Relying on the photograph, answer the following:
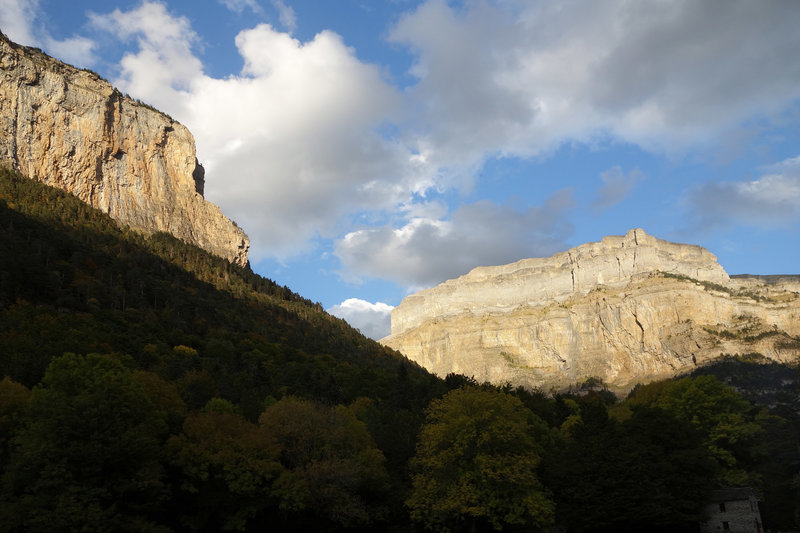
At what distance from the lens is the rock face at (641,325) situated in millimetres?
152000

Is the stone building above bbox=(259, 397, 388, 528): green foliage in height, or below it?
below

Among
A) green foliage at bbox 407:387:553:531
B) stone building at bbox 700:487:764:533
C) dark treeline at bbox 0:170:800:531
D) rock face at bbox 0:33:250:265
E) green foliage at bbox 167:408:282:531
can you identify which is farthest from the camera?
rock face at bbox 0:33:250:265

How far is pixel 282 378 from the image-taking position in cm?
7350

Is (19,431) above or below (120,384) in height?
below

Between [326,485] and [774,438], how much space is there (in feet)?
139

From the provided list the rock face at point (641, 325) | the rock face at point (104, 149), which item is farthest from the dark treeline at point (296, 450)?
the rock face at point (641, 325)

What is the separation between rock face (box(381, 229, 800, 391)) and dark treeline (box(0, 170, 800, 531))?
3405 inches

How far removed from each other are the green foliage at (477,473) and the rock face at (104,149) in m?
111

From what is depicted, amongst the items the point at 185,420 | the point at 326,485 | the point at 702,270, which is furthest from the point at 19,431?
the point at 702,270

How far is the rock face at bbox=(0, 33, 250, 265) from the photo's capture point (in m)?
125

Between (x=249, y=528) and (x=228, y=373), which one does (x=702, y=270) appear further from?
(x=249, y=528)

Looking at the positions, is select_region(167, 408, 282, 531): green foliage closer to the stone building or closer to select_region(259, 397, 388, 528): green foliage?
select_region(259, 397, 388, 528): green foliage

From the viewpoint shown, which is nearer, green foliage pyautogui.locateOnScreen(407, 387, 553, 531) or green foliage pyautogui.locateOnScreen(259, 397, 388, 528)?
green foliage pyautogui.locateOnScreen(259, 397, 388, 528)

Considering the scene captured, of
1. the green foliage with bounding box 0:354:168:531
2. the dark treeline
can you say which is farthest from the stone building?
the green foliage with bounding box 0:354:168:531
